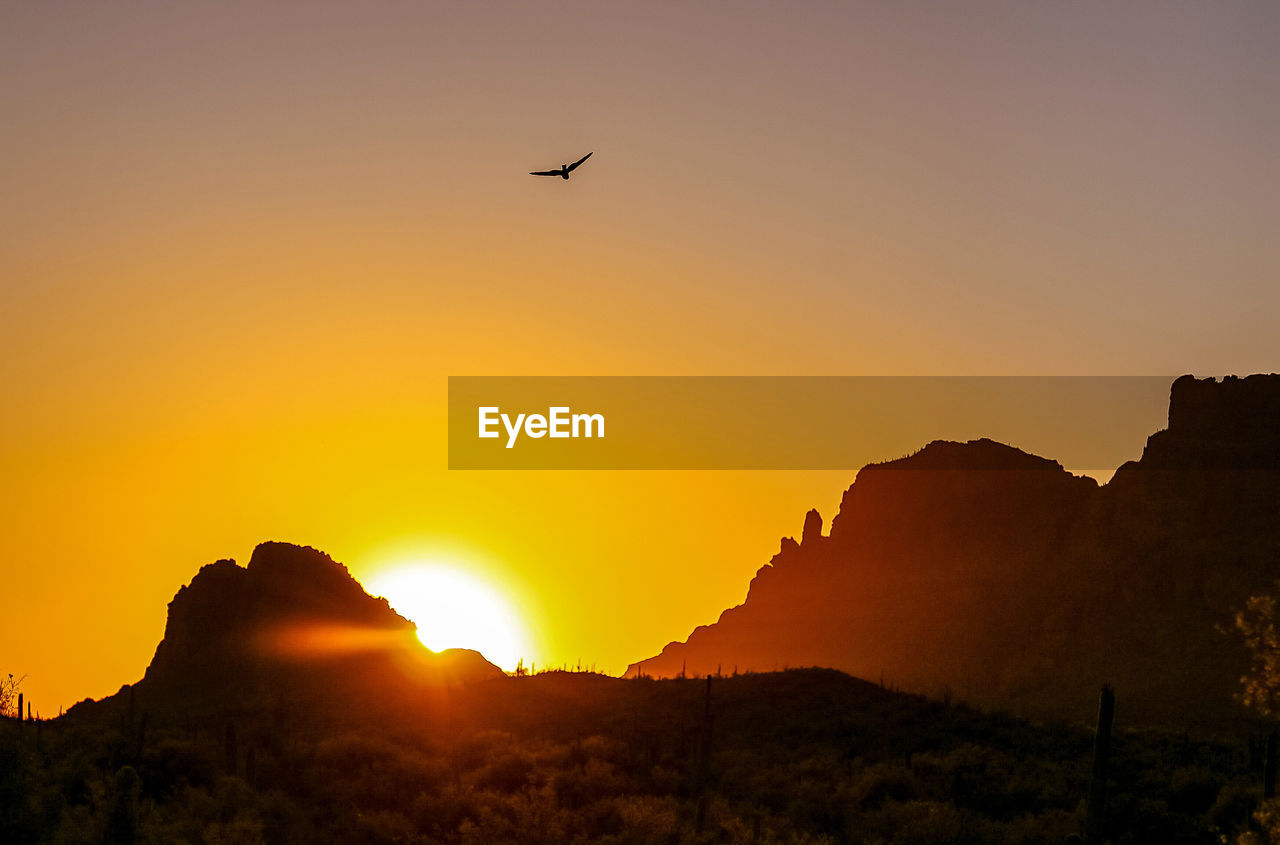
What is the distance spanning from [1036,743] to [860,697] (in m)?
13.7

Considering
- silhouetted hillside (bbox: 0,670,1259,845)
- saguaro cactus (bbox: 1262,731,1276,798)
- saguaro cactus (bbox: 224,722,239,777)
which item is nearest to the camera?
silhouetted hillside (bbox: 0,670,1259,845)

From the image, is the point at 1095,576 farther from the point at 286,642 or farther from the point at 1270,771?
the point at 1270,771

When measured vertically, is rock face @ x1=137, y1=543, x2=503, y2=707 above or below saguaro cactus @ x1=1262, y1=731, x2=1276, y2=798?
above

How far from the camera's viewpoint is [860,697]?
3273 inches

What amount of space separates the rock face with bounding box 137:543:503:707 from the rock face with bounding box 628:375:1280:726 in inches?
2208

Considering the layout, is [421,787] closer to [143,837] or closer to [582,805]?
[582,805]

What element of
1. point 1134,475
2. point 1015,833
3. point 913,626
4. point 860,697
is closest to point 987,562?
point 913,626

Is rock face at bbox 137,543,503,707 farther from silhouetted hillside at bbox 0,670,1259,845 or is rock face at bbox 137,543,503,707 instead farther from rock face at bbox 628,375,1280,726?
rock face at bbox 628,375,1280,726

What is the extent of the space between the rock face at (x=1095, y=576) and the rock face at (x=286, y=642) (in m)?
56.1

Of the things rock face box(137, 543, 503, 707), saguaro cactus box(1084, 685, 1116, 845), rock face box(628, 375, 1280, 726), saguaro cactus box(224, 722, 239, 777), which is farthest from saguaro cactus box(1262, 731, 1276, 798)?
rock face box(628, 375, 1280, 726)

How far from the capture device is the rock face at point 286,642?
98.8m

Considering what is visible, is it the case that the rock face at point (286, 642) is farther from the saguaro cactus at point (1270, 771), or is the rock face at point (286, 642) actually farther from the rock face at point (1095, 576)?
the rock face at point (1095, 576)

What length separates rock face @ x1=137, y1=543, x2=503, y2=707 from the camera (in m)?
Result: 98.8

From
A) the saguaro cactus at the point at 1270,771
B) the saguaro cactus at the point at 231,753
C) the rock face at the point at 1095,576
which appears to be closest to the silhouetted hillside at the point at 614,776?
the saguaro cactus at the point at 231,753
